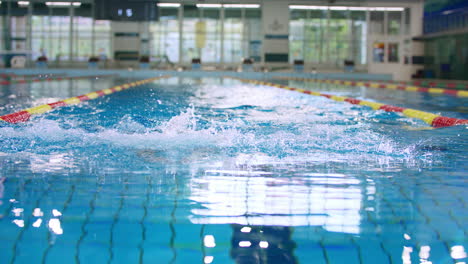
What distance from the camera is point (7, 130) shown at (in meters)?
4.39

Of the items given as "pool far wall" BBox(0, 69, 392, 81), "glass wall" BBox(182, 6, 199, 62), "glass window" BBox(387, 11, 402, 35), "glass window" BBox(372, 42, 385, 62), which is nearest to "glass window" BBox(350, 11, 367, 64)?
"glass window" BBox(387, 11, 402, 35)

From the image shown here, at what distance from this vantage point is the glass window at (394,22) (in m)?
25.8

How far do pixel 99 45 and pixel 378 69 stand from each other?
46.0 feet

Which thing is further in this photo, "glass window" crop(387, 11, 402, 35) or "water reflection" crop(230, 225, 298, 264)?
"glass window" crop(387, 11, 402, 35)

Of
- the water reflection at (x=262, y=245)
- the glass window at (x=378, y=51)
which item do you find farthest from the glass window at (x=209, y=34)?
the water reflection at (x=262, y=245)

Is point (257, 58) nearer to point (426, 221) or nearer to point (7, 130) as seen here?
point (7, 130)

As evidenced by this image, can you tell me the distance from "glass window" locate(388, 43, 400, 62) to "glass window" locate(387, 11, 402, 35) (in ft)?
5.46

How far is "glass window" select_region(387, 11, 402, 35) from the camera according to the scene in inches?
1017

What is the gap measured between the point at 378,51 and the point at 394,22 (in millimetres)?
2808

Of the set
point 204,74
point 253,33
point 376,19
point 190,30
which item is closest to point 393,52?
point 376,19

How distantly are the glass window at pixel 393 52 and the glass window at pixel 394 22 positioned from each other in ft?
5.46

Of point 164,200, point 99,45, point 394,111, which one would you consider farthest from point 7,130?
point 99,45

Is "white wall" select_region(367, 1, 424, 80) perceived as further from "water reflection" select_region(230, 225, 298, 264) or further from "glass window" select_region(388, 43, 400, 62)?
"water reflection" select_region(230, 225, 298, 264)

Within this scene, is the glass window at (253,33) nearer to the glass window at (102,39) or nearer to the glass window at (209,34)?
the glass window at (209,34)
